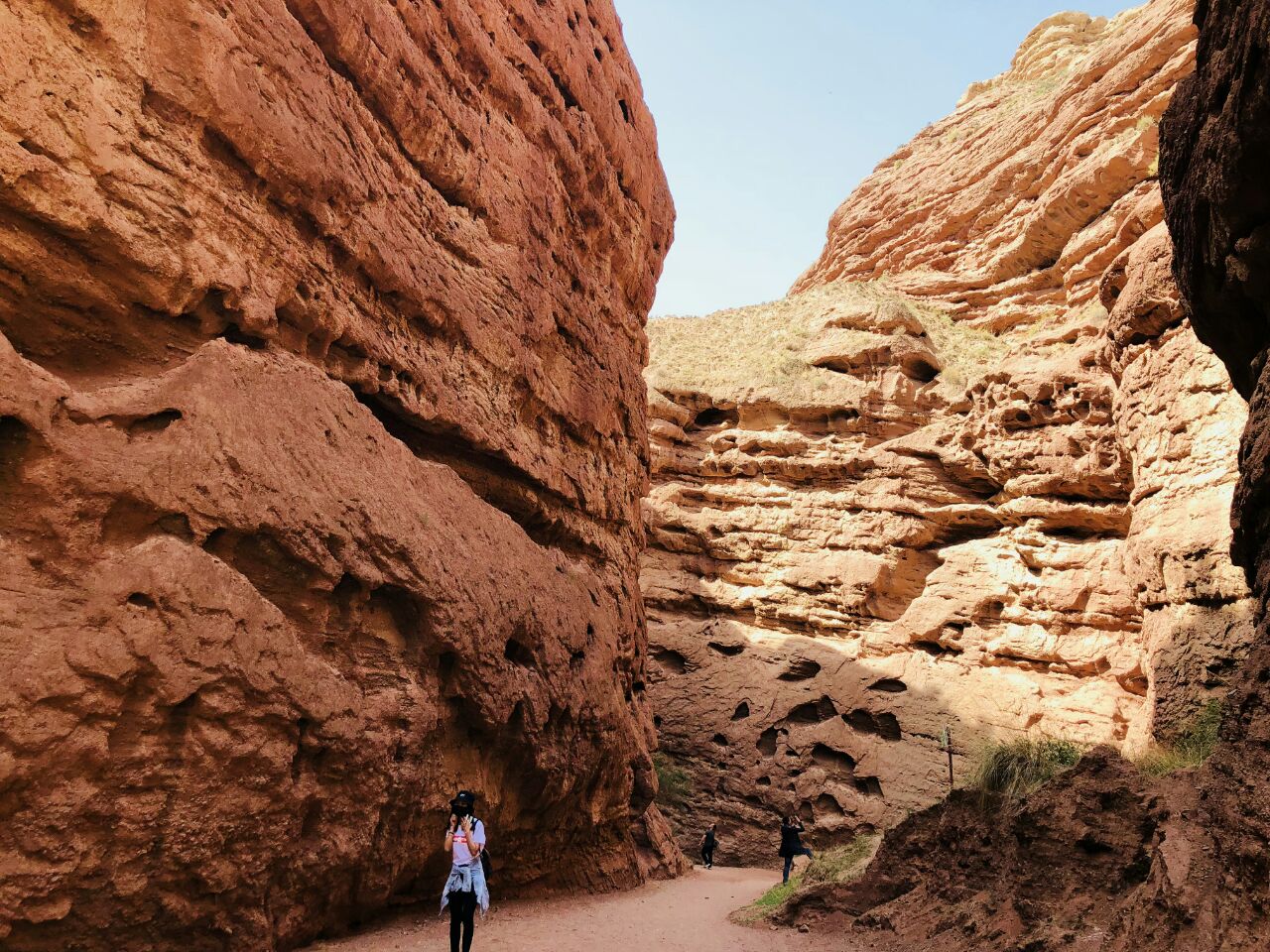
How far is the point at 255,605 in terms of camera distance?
19.7 ft

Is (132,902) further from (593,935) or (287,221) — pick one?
(287,221)

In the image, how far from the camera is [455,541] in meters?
8.48

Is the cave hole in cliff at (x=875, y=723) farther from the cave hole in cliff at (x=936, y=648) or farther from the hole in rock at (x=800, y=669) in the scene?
the cave hole in cliff at (x=936, y=648)

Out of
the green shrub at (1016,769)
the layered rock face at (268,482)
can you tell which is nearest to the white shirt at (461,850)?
the layered rock face at (268,482)

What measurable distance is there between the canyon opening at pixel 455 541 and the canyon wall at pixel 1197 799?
4 cm

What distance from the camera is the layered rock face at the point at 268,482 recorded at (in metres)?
5.00

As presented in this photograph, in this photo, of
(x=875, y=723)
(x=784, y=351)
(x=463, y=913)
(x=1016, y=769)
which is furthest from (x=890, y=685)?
(x=463, y=913)

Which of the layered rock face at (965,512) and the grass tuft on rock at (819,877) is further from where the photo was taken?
the layered rock face at (965,512)

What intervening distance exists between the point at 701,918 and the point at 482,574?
19.7 ft

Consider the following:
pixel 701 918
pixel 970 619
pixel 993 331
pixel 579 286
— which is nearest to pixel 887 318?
pixel 993 331

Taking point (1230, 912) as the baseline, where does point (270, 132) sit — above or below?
above

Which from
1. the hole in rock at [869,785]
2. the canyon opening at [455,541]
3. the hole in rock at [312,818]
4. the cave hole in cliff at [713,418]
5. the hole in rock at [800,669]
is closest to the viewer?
the canyon opening at [455,541]

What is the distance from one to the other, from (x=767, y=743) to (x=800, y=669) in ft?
7.84

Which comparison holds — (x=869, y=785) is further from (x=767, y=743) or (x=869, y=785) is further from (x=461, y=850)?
(x=461, y=850)
